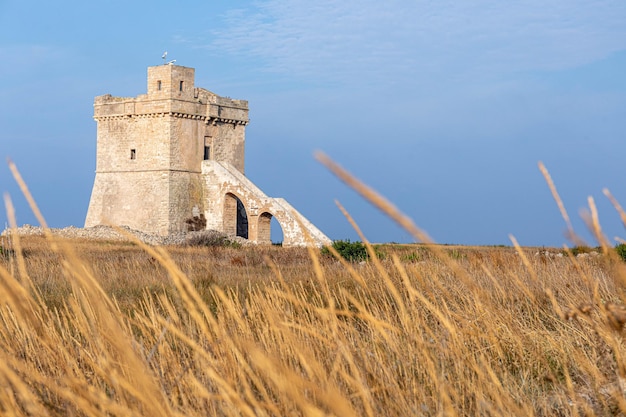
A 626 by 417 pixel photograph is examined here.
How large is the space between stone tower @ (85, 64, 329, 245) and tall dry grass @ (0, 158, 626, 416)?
18032 mm

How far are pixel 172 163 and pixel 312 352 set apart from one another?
2373 centimetres

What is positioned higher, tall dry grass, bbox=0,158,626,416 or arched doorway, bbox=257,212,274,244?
tall dry grass, bbox=0,158,626,416

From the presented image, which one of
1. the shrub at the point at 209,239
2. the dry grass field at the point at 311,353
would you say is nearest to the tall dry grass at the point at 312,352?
the dry grass field at the point at 311,353

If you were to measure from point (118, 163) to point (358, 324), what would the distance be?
2291cm

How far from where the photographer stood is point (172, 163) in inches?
1013

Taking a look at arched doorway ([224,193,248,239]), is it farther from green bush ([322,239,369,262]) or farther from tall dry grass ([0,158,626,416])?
tall dry grass ([0,158,626,416])

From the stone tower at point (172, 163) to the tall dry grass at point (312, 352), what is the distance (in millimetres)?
18032

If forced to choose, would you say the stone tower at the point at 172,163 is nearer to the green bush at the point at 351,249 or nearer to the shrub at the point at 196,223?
the shrub at the point at 196,223

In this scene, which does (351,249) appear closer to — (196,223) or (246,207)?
(246,207)

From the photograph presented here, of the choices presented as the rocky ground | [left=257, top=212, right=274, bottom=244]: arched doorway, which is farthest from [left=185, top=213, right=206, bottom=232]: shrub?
[left=257, top=212, right=274, bottom=244]: arched doorway

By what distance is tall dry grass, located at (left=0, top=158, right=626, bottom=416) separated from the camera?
1582mm

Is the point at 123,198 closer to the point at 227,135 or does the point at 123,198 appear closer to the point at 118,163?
the point at 118,163

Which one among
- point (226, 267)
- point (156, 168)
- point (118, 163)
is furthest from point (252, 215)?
point (226, 267)

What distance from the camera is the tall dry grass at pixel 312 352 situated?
1.58 meters
